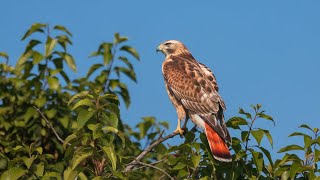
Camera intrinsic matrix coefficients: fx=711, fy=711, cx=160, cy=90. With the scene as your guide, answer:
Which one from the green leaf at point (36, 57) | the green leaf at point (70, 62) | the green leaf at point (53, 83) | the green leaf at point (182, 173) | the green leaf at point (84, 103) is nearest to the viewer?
the green leaf at point (84, 103)

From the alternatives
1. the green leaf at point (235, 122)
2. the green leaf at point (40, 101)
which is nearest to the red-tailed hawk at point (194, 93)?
the green leaf at point (235, 122)

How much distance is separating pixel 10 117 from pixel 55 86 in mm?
898

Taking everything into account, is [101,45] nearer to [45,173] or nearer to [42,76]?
[42,76]

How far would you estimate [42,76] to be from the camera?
1106 centimetres

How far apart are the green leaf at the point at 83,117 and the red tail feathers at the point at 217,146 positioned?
1.33m

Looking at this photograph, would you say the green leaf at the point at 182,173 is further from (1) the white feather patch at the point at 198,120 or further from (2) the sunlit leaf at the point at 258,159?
(1) the white feather patch at the point at 198,120

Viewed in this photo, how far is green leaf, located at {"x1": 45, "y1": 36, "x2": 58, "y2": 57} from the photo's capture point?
11211 mm

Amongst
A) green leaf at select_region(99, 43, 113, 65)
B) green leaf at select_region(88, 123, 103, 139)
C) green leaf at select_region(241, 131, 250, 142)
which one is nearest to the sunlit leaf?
green leaf at select_region(241, 131, 250, 142)

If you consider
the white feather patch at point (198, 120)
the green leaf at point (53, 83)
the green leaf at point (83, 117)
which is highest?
the green leaf at point (53, 83)

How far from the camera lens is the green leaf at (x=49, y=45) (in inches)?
441

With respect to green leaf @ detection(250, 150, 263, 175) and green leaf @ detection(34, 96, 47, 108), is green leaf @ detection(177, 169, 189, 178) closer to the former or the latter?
green leaf @ detection(250, 150, 263, 175)

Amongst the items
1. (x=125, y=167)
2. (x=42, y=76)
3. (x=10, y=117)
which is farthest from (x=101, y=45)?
(x=125, y=167)

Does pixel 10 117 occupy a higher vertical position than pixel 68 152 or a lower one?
higher

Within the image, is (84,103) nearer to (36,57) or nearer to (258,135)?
(258,135)
